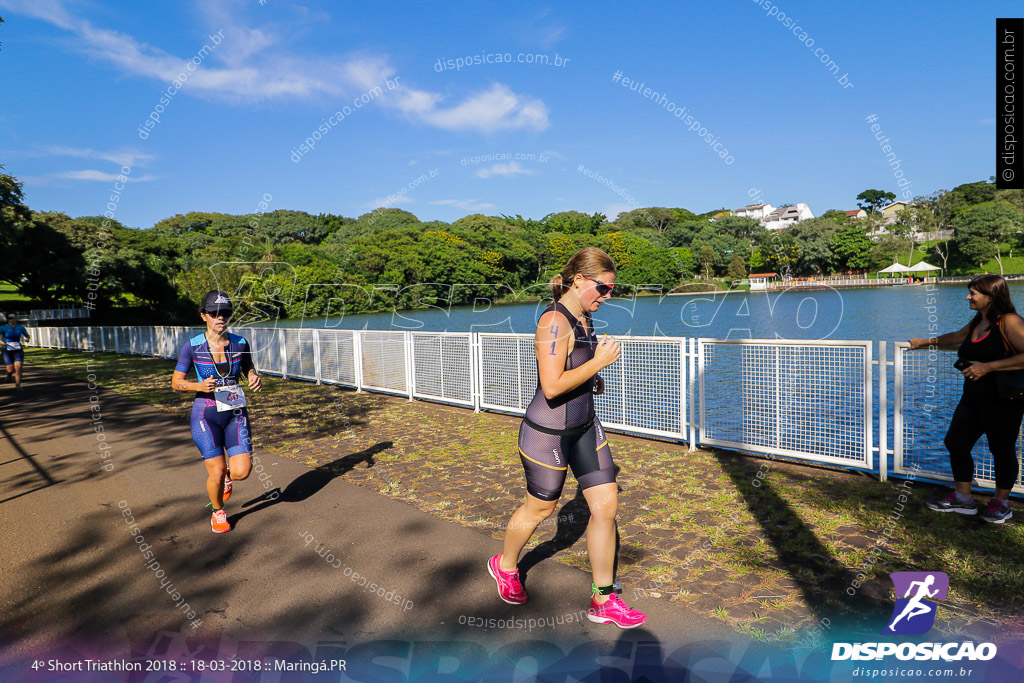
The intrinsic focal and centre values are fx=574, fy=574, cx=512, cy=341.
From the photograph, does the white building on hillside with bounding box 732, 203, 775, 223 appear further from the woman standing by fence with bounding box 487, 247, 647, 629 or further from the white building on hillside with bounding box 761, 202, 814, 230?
the woman standing by fence with bounding box 487, 247, 647, 629

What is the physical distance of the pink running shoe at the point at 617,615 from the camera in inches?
123

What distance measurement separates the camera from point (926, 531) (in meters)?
4.37

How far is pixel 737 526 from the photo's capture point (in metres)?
4.65

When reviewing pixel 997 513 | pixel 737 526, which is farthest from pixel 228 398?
pixel 997 513

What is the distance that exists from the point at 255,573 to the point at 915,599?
4206mm

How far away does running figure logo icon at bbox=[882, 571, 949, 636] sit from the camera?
314 cm

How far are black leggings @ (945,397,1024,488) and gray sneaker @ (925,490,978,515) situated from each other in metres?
0.22

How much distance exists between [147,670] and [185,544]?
70.5 inches

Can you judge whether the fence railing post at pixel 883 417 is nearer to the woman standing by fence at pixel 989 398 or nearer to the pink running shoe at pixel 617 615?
the woman standing by fence at pixel 989 398

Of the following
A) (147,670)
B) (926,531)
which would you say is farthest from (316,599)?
(926,531)

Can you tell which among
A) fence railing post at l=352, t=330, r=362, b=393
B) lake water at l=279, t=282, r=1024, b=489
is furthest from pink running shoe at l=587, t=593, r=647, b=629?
fence railing post at l=352, t=330, r=362, b=393

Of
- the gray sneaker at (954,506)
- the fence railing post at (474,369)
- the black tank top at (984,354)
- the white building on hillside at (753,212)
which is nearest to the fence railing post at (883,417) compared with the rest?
the gray sneaker at (954,506)

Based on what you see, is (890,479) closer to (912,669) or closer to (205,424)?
(912,669)

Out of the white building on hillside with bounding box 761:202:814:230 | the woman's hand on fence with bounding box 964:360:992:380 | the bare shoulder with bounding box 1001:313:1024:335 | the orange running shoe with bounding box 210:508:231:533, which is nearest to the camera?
the bare shoulder with bounding box 1001:313:1024:335
